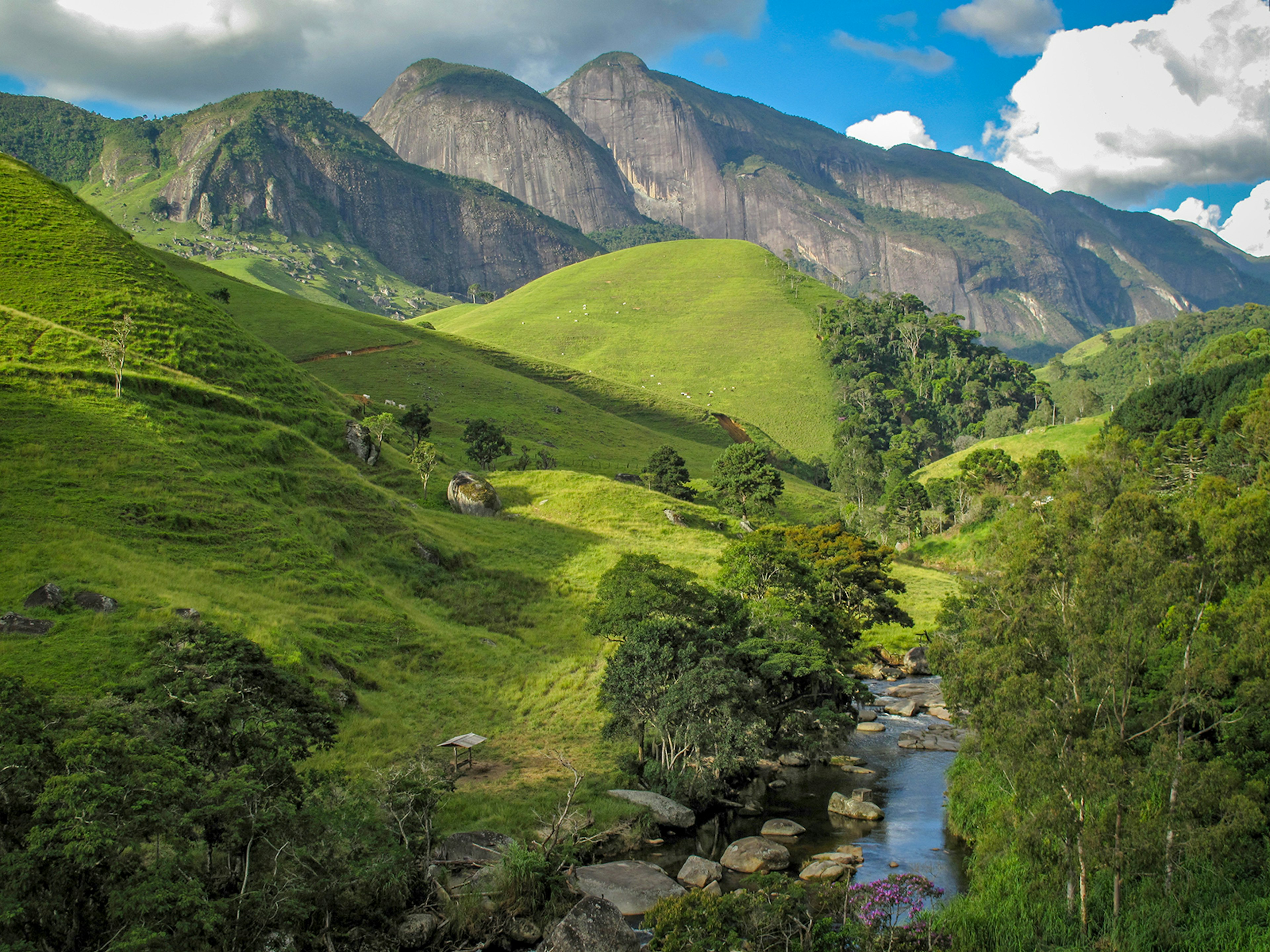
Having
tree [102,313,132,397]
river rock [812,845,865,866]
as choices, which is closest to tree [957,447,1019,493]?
river rock [812,845,865,866]

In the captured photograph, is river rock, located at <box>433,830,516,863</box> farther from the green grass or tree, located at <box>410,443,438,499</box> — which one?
the green grass

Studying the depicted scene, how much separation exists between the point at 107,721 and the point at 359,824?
642 cm

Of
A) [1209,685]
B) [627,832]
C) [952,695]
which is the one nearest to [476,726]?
[627,832]

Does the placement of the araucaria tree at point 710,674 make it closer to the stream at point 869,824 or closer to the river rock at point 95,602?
the stream at point 869,824

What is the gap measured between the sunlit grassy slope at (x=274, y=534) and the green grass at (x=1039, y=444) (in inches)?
2363

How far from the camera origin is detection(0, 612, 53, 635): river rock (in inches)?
1123

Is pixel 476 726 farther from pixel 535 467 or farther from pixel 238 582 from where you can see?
pixel 535 467

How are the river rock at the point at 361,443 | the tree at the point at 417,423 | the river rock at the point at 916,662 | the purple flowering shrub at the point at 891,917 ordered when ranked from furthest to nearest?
the tree at the point at 417,423 < the river rock at the point at 361,443 < the river rock at the point at 916,662 < the purple flowering shrub at the point at 891,917

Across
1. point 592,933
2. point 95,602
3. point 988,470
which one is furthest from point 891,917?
point 988,470

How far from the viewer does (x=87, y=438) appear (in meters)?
45.4

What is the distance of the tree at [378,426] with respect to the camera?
236ft

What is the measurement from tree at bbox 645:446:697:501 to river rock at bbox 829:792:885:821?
56.7 m

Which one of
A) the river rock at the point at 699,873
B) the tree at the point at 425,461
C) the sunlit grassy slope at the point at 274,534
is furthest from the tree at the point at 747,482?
the river rock at the point at 699,873

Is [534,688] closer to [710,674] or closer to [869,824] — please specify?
[710,674]
